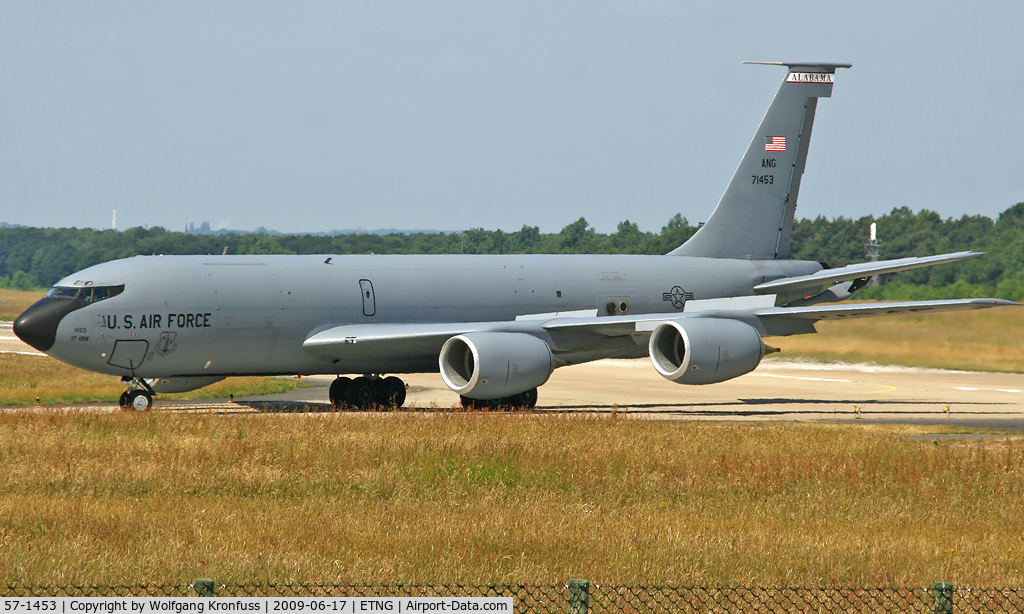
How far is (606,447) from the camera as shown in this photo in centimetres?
2055

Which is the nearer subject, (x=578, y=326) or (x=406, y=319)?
(x=578, y=326)

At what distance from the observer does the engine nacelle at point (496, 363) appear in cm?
2733

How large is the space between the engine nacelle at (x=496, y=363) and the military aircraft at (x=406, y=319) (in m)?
0.03

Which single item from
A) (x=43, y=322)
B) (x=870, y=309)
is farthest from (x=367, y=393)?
(x=870, y=309)

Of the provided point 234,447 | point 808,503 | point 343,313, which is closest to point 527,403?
point 343,313

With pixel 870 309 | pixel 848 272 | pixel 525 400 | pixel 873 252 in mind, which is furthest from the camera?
pixel 873 252

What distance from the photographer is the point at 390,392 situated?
101 ft

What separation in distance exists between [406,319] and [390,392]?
2.03 metres

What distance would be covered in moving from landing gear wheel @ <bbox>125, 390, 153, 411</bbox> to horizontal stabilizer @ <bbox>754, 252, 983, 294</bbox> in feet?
56.4

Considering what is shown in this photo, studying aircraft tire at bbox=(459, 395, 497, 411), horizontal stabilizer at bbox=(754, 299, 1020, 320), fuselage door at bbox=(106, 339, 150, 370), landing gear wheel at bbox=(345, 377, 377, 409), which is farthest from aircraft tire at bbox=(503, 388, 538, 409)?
fuselage door at bbox=(106, 339, 150, 370)

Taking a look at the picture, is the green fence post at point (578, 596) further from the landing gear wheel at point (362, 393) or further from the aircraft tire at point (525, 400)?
the landing gear wheel at point (362, 393)

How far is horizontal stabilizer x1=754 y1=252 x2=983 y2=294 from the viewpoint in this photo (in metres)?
31.6

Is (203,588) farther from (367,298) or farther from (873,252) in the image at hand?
(873,252)
